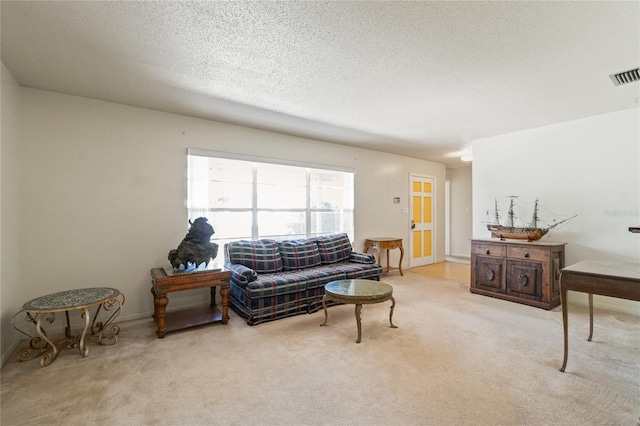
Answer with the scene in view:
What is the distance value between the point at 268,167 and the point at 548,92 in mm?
3550

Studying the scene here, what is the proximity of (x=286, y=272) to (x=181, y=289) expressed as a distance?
134cm

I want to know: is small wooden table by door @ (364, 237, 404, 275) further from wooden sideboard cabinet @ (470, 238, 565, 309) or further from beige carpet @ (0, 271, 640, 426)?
beige carpet @ (0, 271, 640, 426)

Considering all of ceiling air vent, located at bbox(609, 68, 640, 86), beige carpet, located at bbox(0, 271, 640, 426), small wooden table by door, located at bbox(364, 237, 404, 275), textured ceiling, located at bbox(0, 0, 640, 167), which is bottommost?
beige carpet, located at bbox(0, 271, 640, 426)

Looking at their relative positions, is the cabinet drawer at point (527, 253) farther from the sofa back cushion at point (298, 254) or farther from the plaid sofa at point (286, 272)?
the sofa back cushion at point (298, 254)

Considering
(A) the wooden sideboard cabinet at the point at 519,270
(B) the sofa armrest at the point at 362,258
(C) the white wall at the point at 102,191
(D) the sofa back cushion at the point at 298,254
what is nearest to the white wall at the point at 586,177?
(A) the wooden sideboard cabinet at the point at 519,270

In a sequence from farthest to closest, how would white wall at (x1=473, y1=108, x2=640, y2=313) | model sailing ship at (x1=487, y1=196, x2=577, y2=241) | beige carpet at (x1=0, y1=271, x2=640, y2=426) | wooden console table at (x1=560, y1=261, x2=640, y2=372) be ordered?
model sailing ship at (x1=487, y1=196, x2=577, y2=241)
white wall at (x1=473, y1=108, x2=640, y2=313)
wooden console table at (x1=560, y1=261, x2=640, y2=372)
beige carpet at (x1=0, y1=271, x2=640, y2=426)

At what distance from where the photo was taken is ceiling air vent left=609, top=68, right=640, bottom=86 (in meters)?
2.59

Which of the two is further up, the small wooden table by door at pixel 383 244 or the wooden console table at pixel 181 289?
the small wooden table by door at pixel 383 244

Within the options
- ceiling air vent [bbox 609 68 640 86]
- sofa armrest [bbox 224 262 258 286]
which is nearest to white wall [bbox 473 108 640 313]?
ceiling air vent [bbox 609 68 640 86]

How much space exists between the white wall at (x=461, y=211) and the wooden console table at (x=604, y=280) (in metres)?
5.45

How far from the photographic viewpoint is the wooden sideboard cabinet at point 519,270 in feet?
11.8

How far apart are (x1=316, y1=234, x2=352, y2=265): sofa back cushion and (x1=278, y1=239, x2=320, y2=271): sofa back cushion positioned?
0.13m

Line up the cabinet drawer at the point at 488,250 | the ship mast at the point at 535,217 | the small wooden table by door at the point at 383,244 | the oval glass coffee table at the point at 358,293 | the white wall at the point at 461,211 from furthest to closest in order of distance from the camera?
the white wall at the point at 461,211, the small wooden table by door at the point at 383,244, the ship mast at the point at 535,217, the cabinet drawer at the point at 488,250, the oval glass coffee table at the point at 358,293

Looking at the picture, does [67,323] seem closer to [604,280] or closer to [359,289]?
[359,289]
